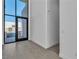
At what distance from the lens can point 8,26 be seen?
7672 mm

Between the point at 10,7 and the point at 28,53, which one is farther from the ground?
the point at 10,7

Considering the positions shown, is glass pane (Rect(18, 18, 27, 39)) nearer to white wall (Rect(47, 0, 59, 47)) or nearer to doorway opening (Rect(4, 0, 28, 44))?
doorway opening (Rect(4, 0, 28, 44))

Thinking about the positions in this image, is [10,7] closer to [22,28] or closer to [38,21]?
[22,28]

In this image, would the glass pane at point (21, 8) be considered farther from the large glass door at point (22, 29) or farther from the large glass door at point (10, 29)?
the large glass door at point (10, 29)

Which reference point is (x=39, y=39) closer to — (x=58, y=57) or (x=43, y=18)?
(x=43, y=18)

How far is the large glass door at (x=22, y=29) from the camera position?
841 cm

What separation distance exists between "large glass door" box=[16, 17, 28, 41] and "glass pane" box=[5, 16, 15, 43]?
445 millimetres

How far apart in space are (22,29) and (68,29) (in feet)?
15.5

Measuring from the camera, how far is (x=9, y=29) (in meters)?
7.75

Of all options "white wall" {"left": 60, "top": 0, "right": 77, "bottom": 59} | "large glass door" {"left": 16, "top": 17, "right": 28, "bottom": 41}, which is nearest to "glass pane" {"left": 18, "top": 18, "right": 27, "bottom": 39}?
"large glass door" {"left": 16, "top": 17, "right": 28, "bottom": 41}

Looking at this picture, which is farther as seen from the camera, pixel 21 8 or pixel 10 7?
pixel 21 8

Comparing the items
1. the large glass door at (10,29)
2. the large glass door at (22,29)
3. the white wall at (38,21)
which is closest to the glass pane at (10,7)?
the large glass door at (10,29)

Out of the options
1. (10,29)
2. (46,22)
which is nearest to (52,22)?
(46,22)

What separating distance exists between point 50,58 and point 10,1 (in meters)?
5.12
